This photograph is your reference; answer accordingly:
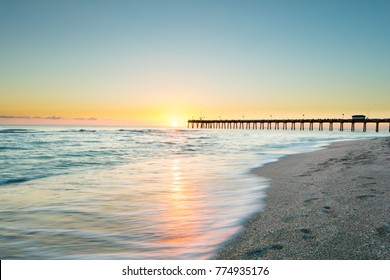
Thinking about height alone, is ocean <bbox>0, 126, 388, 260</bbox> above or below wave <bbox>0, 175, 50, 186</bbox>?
above

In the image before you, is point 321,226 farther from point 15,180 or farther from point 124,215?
point 15,180

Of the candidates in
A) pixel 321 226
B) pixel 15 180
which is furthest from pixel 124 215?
pixel 15 180

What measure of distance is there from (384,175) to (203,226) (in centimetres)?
530

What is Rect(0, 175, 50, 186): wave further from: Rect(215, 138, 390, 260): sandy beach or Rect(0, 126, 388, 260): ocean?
Rect(215, 138, 390, 260): sandy beach

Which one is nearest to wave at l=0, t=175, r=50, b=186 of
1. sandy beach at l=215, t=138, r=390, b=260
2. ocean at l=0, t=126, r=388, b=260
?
ocean at l=0, t=126, r=388, b=260

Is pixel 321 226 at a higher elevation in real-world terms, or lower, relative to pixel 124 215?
higher

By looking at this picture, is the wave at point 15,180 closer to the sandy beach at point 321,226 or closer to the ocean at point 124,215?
the ocean at point 124,215

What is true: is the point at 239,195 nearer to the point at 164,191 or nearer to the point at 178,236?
the point at 164,191

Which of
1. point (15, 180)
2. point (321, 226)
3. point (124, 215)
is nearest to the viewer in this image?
point (321, 226)

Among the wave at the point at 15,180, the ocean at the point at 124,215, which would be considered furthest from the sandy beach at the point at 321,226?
the wave at the point at 15,180

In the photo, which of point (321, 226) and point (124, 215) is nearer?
point (321, 226)

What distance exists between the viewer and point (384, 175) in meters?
7.49
